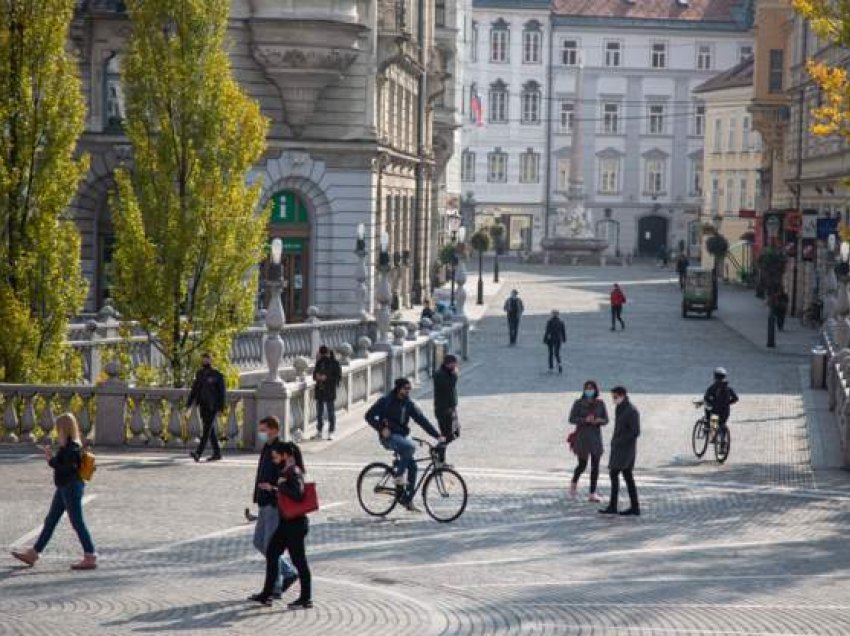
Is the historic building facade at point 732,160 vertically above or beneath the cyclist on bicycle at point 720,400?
above

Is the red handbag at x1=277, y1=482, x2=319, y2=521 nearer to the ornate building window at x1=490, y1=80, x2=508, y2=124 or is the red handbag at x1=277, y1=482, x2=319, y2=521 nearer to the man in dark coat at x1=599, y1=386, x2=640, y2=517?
the man in dark coat at x1=599, y1=386, x2=640, y2=517

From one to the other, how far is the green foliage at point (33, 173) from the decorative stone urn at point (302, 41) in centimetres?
2011

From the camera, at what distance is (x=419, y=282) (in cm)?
6119

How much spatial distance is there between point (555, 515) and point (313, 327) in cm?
1911

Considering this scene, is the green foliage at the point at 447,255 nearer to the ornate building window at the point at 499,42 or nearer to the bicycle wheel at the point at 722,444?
the ornate building window at the point at 499,42

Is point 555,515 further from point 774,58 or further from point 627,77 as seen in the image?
point 627,77

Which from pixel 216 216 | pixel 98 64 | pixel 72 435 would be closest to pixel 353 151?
pixel 98 64

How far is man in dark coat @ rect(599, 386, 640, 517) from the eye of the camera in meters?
20.4

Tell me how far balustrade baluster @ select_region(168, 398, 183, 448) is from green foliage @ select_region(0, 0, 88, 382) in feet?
7.19

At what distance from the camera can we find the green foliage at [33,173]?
81.4ft

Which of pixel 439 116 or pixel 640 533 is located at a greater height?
pixel 439 116

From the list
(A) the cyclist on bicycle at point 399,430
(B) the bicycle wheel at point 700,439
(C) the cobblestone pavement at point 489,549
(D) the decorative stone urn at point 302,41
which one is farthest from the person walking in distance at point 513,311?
(A) the cyclist on bicycle at point 399,430

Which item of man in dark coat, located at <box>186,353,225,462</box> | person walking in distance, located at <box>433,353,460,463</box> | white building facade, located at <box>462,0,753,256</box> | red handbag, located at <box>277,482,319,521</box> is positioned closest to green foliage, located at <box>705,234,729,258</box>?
white building facade, located at <box>462,0,753,256</box>

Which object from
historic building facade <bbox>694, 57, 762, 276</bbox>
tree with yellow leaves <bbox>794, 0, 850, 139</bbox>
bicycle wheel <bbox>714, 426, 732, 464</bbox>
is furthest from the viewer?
historic building facade <bbox>694, 57, 762, 276</bbox>
